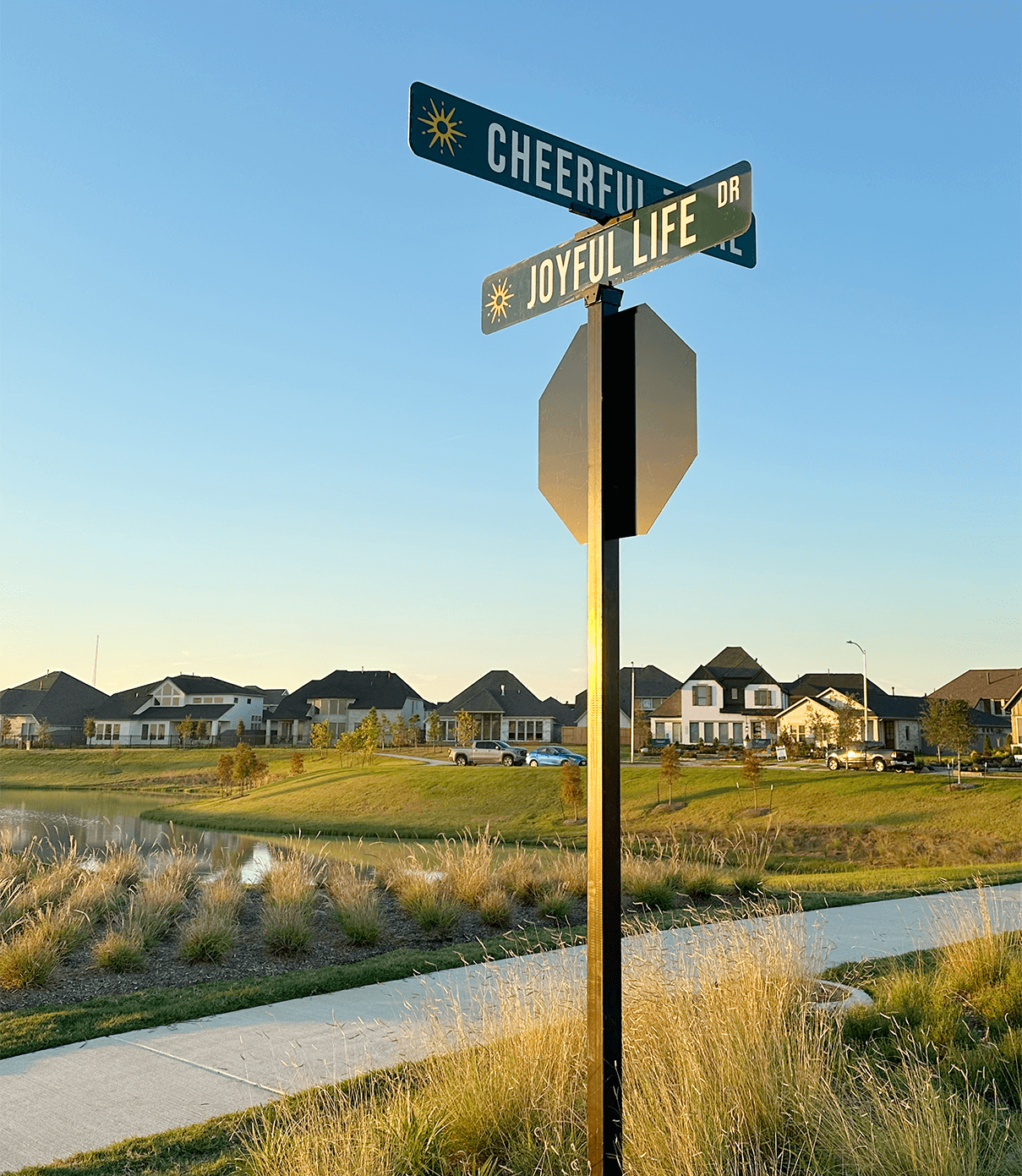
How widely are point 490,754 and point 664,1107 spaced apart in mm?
49834

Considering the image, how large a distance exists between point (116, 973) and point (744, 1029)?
6.21 metres

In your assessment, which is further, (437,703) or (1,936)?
(437,703)

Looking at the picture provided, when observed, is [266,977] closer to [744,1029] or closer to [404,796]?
[744,1029]

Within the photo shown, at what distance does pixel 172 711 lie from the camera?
303 ft

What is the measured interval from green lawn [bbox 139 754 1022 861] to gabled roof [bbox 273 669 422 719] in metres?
37.6

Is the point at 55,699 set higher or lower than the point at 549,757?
higher

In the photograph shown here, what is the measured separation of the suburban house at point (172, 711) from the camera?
91.2 metres

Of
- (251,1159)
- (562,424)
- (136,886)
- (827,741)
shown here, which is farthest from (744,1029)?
(827,741)

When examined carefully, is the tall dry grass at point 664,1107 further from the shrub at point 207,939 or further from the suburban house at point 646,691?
the suburban house at point 646,691

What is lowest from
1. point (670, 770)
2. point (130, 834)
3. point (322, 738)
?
point (130, 834)

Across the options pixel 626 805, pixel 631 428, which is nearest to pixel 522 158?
pixel 631 428

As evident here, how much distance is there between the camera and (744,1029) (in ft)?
16.5

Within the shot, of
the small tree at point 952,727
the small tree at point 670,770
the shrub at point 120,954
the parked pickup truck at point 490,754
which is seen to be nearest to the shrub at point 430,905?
the shrub at point 120,954

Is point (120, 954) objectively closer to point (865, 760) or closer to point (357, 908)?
point (357, 908)
